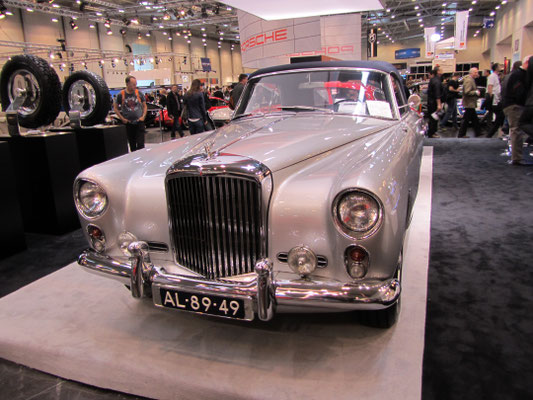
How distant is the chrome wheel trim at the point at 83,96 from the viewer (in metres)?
5.30

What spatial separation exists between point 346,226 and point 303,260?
260 mm

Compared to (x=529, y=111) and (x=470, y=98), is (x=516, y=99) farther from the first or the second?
(x=470, y=98)

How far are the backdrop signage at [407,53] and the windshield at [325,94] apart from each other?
34.5 m

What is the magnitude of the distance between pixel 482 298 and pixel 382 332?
828 millimetres

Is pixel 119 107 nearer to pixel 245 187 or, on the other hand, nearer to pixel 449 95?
pixel 245 187

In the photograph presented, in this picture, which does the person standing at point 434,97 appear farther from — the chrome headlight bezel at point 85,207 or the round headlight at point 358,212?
the chrome headlight bezel at point 85,207

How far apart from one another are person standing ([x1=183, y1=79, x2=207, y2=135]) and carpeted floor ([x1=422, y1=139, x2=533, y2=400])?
16.0 feet

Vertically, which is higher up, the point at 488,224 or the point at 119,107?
the point at 119,107

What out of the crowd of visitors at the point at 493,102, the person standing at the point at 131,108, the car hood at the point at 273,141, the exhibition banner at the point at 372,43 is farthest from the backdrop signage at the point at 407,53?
the car hood at the point at 273,141

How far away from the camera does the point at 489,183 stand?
5.47 metres

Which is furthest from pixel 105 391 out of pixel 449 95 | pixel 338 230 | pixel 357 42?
pixel 357 42

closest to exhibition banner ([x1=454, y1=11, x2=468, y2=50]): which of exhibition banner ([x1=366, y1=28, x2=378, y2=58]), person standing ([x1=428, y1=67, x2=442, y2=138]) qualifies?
exhibition banner ([x1=366, y1=28, x2=378, y2=58])

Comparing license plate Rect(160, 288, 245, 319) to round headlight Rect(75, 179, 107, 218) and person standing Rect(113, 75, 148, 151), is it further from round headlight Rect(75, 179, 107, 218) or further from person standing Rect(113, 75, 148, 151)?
person standing Rect(113, 75, 148, 151)

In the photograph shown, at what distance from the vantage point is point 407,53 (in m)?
34.1
